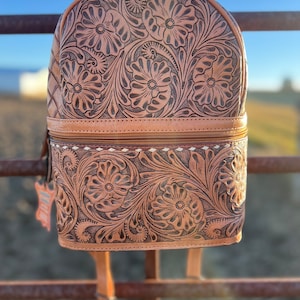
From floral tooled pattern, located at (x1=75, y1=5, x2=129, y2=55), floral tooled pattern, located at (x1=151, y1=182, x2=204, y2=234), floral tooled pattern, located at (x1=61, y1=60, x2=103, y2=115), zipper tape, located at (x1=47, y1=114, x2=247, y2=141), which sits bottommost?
floral tooled pattern, located at (x1=151, y1=182, x2=204, y2=234)

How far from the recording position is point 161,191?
82cm

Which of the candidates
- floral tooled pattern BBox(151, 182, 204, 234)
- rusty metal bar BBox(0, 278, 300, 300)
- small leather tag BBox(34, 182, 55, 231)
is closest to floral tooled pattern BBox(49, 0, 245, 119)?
floral tooled pattern BBox(151, 182, 204, 234)

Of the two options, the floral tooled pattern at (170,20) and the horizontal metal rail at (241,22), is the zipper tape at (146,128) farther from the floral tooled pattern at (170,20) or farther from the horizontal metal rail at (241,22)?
the horizontal metal rail at (241,22)

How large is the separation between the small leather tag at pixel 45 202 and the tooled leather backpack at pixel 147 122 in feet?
0.39

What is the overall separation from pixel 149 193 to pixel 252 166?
0.30 m

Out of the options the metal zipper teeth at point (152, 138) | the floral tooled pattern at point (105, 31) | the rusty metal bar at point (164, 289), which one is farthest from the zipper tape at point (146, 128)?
the rusty metal bar at point (164, 289)

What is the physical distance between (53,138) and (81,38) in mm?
174

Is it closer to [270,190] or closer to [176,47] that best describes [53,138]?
[176,47]

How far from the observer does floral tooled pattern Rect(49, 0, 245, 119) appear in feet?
2.56

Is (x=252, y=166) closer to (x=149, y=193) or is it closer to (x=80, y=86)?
(x=149, y=193)

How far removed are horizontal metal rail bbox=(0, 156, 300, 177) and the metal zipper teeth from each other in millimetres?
223

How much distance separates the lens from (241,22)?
3.21 feet

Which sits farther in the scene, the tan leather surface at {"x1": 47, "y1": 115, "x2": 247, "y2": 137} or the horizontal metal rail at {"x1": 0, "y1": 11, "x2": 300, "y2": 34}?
the horizontal metal rail at {"x1": 0, "y1": 11, "x2": 300, "y2": 34}

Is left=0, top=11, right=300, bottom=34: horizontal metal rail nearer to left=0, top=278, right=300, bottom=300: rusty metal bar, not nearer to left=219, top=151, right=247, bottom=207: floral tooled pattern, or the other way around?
left=219, top=151, right=247, bottom=207: floral tooled pattern
